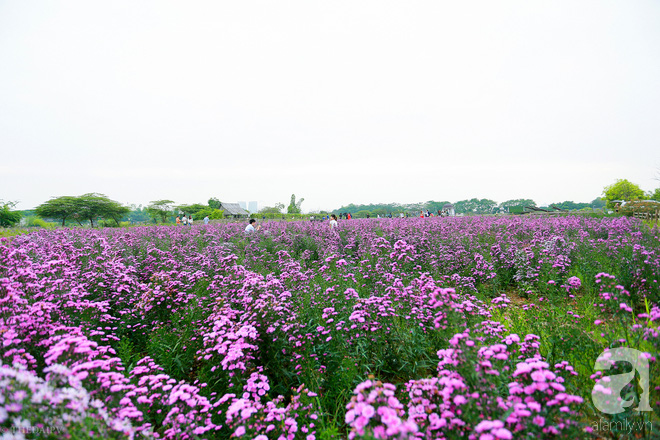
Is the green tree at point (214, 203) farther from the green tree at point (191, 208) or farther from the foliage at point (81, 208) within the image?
the foliage at point (81, 208)

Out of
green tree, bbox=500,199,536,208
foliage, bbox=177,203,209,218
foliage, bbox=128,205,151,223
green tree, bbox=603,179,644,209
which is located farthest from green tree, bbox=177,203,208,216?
green tree, bbox=500,199,536,208

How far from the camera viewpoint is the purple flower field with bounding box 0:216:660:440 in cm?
166

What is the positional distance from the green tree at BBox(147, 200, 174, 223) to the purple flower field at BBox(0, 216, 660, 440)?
87385mm

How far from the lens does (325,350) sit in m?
3.64

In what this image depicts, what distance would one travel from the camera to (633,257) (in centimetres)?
484

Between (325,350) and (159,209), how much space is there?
321 feet

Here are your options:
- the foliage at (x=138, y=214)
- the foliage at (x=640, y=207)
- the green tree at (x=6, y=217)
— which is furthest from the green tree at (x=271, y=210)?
the foliage at (x=138, y=214)

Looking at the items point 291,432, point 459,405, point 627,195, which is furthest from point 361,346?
point 627,195

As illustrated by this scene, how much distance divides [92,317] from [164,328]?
1.02 metres

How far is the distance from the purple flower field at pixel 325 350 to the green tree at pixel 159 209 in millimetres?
87385

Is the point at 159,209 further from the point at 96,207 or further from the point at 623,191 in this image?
the point at 623,191

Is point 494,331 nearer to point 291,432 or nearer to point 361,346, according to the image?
point 361,346
